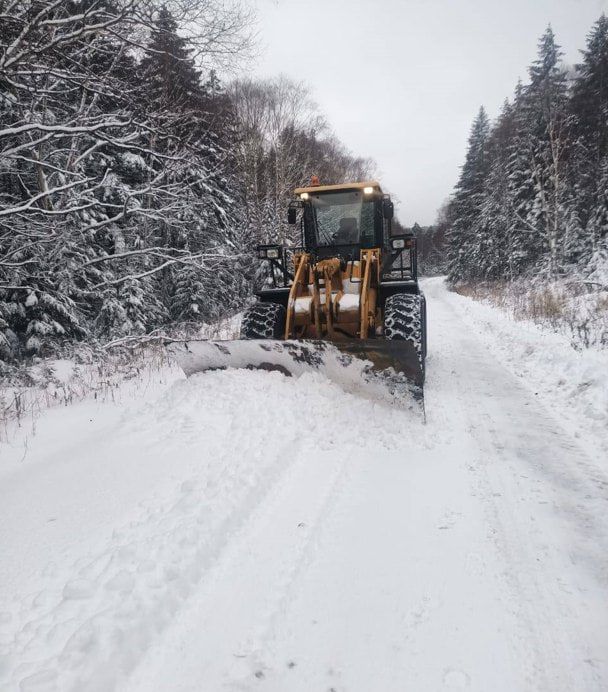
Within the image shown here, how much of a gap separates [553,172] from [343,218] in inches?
618

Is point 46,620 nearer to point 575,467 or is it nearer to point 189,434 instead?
point 189,434

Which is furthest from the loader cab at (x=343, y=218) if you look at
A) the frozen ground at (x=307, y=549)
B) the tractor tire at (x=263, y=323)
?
the frozen ground at (x=307, y=549)

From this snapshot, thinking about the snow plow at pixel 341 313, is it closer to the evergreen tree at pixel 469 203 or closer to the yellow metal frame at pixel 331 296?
the yellow metal frame at pixel 331 296

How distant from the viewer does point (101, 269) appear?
9938mm

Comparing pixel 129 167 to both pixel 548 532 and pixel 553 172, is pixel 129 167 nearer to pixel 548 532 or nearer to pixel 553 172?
pixel 548 532

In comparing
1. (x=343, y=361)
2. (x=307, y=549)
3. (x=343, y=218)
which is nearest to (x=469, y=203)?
(x=343, y=218)

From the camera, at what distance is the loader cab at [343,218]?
18.9 ft

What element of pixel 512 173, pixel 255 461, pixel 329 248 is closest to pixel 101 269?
pixel 329 248

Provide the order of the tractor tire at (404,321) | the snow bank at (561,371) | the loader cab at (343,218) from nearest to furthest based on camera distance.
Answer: the snow bank at (561,371), the tractor tire at (404,321), the loader cab at (343,218)

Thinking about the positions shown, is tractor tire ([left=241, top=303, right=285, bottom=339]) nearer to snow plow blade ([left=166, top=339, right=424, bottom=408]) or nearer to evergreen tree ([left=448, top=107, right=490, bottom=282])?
snow plow blade ([left=166, top=339, right=424, bottom=408])

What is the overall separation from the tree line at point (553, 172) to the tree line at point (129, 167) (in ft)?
30.3

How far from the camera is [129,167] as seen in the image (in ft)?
38.6

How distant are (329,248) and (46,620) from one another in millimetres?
5170

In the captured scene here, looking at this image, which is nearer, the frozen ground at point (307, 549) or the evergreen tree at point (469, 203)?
the frozen ground at point (307, 549)
